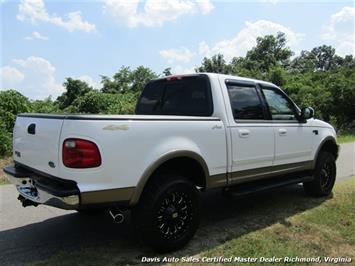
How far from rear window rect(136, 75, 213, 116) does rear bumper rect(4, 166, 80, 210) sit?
2.05m

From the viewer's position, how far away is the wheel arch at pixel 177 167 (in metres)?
3.81

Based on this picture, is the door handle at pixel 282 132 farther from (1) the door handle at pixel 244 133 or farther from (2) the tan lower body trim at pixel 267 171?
(1) the door handle at pixel 244 133

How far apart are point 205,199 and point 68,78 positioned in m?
26.2

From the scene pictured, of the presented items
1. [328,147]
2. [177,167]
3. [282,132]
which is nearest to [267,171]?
[282,132]

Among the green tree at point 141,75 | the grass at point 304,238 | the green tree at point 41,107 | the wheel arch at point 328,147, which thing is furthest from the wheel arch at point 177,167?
the green tree at point 141,75

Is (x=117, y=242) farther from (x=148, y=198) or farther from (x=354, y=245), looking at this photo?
(x=354, y=245)

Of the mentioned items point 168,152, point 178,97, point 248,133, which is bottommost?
point 168,152

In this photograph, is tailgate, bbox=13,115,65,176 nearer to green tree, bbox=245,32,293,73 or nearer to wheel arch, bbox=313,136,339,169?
wheel arch, bbox=313,136,339,169

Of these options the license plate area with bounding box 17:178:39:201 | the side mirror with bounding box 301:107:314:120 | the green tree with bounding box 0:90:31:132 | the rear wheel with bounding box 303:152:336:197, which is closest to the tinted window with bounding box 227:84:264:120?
the side mirror with bounding box 301:107:314:120

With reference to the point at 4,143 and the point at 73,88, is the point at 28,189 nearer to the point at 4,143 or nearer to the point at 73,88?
the point at 4,143

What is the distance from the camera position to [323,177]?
6.57m

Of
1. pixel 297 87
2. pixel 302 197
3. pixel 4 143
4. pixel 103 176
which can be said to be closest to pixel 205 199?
pixel 302 197

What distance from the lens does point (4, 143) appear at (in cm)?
1027

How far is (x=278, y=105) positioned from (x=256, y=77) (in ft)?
96.1
